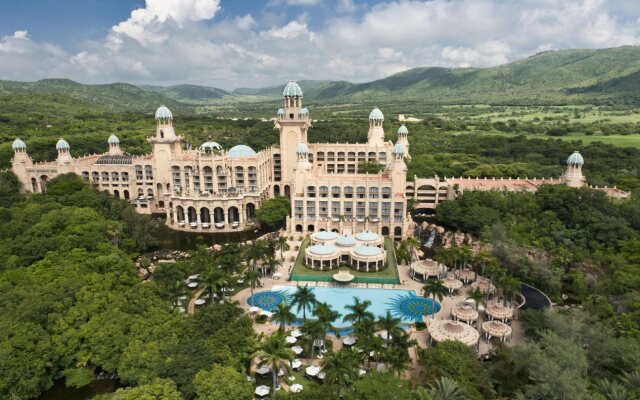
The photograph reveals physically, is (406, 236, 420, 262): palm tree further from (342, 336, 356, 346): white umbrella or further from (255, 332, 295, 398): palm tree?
(255, 332, 295, 398): palm tree

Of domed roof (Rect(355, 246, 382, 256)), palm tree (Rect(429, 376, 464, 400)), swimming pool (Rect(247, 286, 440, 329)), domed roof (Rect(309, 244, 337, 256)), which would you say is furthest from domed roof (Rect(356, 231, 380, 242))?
palm tree (Rect(429, 376, 464, 400))

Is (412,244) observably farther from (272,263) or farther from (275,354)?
(275,354)

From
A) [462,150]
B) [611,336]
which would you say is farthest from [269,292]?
[462,150]

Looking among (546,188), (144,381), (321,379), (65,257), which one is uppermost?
(546,188)

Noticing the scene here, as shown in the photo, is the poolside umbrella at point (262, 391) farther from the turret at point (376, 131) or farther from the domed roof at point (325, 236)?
the turret at point (376, 131)

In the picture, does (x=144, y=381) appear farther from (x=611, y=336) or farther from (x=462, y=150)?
(x=462, y=150)

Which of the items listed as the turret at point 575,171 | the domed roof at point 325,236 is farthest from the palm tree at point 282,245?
the turret at point 575,171
